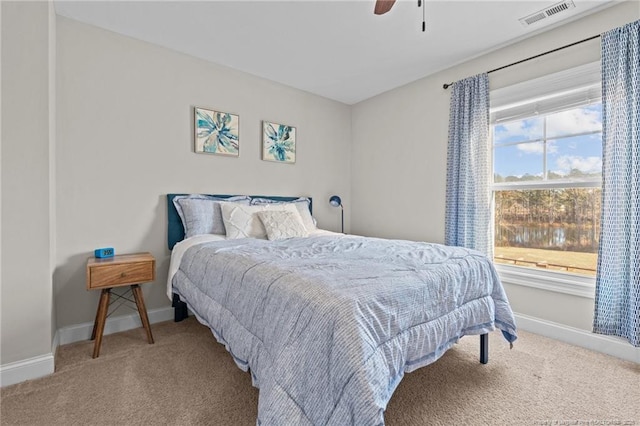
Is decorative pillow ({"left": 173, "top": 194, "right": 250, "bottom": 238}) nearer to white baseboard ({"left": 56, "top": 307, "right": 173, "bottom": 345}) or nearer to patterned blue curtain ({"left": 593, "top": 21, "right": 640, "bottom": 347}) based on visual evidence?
white baseboard ({"left": 56, "top": 307, "right": 173, "bottom": 345})

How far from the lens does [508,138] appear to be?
289cm

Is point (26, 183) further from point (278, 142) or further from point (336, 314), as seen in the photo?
point (278, 142)

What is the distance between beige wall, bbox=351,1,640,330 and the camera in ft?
7.73

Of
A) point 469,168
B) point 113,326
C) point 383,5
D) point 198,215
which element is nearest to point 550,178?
point 469,168

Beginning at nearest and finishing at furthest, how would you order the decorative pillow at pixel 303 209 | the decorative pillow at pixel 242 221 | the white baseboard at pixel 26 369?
1. the white baseboard at pixel 26 369
2. the decorative pillow at pixel 242 221
3. the decorative pillow at pixel 303 209

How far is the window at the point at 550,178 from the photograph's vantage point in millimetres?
2395

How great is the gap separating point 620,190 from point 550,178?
55 cm

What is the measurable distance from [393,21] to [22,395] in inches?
138

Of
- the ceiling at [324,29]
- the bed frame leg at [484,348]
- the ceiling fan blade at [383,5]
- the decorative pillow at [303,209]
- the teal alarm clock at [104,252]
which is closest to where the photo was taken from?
the ceiling fan blade at [383,5]

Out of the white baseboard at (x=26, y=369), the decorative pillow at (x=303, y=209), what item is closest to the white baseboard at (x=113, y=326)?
the white baseboard at (x=26, y=369)

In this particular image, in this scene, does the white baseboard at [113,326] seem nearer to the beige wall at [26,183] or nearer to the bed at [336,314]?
the beige wall at [26,183]

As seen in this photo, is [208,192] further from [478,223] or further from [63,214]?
[478,223]

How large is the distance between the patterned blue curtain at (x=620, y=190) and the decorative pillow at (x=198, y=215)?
10.2 ft

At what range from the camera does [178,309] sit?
2.75 m
